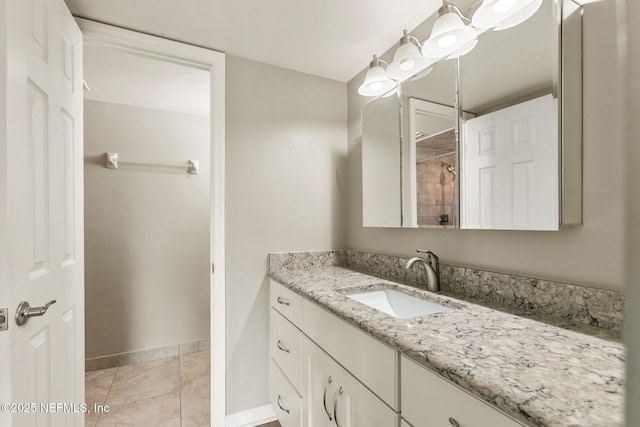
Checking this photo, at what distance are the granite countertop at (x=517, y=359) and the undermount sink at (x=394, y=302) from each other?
0.20 m

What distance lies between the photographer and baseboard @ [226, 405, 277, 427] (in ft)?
5.53

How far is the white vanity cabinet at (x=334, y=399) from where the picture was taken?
0.86 m

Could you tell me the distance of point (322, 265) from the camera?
6.49 feet

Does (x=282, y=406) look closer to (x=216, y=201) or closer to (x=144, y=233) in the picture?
(x=216, y=201)

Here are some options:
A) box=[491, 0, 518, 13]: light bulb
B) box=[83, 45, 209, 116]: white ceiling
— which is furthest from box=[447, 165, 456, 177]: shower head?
box=[83, 45, 209, 116]: white ceiling

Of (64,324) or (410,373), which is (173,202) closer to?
(64,324)

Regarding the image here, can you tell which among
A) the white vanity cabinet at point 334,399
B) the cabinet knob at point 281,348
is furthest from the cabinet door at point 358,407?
the cabinet knob at point 281,348

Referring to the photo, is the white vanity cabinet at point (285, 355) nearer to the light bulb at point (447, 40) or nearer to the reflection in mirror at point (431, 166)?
the reflection in mirror at point (431, 166)

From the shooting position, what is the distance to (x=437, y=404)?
26.4 inches

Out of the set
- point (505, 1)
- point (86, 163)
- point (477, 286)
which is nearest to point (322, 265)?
point (477, 286)

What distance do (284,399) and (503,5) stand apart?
1.99m

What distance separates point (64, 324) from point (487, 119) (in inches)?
75.2

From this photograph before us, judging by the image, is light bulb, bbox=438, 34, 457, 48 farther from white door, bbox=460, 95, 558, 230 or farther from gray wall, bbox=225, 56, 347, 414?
gray wall, bbox=225, 56, 347, 414

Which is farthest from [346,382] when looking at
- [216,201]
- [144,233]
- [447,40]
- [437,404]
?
[144,233]
